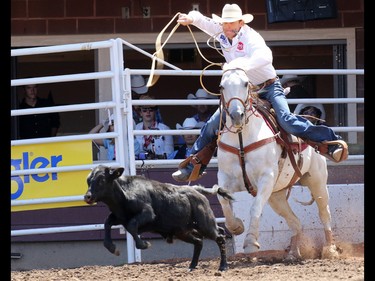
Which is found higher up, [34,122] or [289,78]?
[289,78]

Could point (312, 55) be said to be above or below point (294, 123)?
above

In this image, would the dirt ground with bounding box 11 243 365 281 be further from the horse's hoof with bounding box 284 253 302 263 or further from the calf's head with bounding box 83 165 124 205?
the calf's head with bounding box 83 165 124 205

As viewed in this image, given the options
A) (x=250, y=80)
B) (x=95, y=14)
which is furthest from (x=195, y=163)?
(x=95, y=14)

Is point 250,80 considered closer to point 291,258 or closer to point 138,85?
point 291,258

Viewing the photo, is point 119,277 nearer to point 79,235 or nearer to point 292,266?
point 292,266

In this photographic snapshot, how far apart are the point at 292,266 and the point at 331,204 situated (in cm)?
274

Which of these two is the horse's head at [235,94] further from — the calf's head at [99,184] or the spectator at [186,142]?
the spectator at [186,142]

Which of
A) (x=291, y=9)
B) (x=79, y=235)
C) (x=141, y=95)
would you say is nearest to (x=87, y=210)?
(x=79, y=235)

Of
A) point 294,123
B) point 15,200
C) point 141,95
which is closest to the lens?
point 294,123

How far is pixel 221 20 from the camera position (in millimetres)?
10781

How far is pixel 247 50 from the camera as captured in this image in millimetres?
10727

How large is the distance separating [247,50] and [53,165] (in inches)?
108

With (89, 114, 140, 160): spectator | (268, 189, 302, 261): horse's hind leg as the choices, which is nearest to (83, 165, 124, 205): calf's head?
(268, 189, 302, 261): horse's hind leg

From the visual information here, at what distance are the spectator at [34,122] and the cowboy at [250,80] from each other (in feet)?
11.7
